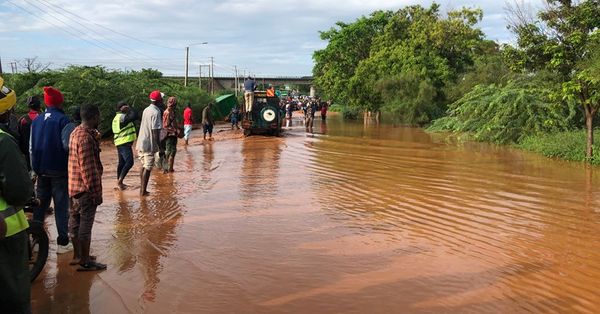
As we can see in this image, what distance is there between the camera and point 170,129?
38.3 feet

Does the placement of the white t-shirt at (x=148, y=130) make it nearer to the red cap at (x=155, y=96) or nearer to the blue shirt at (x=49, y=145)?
the red cap at (x=155, y=96)

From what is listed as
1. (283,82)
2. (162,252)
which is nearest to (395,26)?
(162,252)

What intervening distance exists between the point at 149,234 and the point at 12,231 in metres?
3.95

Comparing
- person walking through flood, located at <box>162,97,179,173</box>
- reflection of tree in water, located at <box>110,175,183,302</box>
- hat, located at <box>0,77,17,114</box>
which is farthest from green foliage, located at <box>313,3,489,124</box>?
hat, located at <box>0,77,17,114</box>

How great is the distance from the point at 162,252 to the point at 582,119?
60.5 ft

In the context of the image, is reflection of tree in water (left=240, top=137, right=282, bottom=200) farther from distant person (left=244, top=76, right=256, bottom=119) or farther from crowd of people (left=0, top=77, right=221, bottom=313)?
crowd of people (left=0, top=77, right=221, bottom=313)

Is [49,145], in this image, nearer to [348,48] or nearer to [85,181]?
[85,181]

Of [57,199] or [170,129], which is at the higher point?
[170,129]

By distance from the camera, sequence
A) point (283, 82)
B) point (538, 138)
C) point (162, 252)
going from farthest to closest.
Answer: point (283, 82) < point (538, 138) < point (162, 252)

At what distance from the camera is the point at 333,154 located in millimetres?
16891

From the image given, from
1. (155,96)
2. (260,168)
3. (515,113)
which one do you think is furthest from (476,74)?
(155,96)

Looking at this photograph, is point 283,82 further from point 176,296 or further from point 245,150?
point 176,296

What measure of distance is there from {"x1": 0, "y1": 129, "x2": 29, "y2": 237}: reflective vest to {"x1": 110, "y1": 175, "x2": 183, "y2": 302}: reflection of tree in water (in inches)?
75.1

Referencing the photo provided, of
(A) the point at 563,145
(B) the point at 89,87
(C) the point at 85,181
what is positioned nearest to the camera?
(C) the point at 85,181
